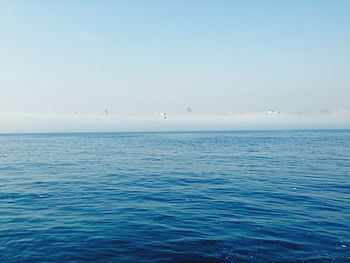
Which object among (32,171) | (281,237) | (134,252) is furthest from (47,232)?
(32,171)

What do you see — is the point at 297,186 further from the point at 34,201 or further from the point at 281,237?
the point at 34,201

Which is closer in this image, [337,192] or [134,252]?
[134,252]

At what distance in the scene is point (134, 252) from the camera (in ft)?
42.0

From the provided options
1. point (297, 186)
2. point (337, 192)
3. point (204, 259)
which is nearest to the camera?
point (204, 259)

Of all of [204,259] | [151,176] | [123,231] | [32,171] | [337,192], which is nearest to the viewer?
[204,259]

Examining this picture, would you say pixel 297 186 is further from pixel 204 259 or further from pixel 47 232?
pixel 47 232

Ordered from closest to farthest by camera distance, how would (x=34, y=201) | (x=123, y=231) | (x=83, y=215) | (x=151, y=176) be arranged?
(x=123, y=231)
(x=83, y=215)
(x=34, y=201)
(x=151, y=176)

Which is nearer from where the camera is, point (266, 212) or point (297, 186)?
point (266, 212)

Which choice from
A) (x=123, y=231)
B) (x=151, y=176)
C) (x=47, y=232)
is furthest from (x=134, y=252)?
(x=151, y=176)

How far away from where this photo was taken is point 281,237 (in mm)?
14203

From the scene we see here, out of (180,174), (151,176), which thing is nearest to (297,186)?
(180,174)

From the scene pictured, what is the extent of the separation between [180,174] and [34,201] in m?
17.5

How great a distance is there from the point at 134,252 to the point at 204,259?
322cm

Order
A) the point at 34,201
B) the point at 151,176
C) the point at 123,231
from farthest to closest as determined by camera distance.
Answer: the point at 151,176
the point at 34,201
the point at 123,231
